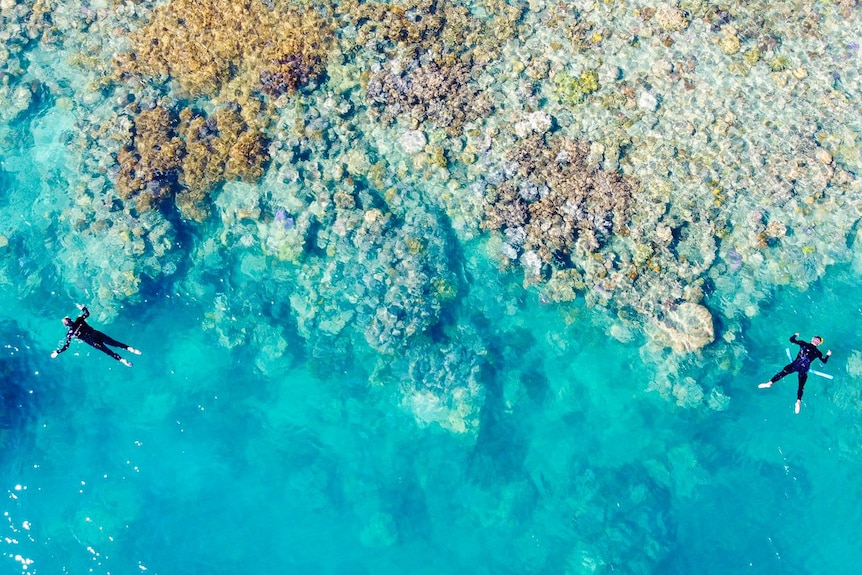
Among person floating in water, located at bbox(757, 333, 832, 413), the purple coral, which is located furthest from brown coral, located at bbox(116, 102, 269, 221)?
person floating in water, located at bbox(757, 333, 832, 413)

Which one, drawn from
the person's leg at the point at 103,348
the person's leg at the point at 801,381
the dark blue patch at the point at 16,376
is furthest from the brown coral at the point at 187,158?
the person's leg at the point at 801,381

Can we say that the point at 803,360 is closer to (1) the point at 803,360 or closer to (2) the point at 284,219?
(1) the point at 803,360

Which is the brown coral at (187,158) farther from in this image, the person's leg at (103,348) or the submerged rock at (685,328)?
the submerged rock at (685,328)

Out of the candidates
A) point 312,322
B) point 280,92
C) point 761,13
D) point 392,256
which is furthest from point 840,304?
point 280,92

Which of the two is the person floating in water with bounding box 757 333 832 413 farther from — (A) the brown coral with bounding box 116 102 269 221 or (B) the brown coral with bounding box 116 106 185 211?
(B) the brown coral with bounding box 116 106 185 211

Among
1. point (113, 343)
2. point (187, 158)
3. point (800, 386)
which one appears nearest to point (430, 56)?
point (187, 158)
